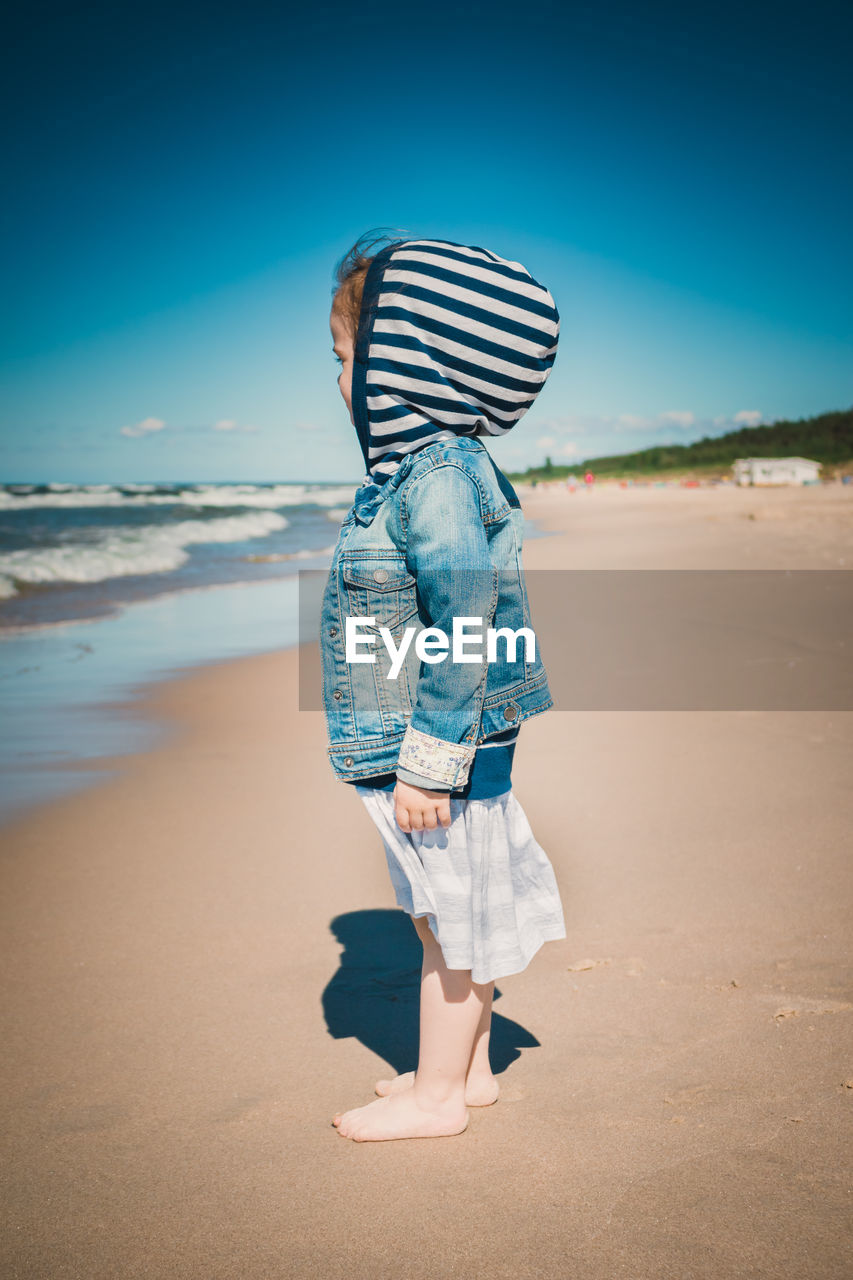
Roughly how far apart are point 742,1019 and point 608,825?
1238mm

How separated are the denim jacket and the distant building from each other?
45.4m

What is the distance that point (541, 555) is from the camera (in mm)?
13625

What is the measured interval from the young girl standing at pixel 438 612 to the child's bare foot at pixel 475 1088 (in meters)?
0.09

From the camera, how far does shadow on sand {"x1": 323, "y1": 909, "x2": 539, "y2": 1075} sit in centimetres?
204

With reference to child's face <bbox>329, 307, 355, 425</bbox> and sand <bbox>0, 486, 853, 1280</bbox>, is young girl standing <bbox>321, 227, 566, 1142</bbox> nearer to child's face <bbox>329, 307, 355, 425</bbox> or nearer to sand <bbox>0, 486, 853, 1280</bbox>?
child's face <bbox>329, 307, 355, 425</bbox>

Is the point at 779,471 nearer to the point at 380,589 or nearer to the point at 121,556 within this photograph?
the point at 121,556

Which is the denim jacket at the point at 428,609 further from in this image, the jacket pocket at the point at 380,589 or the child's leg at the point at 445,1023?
the child's leg at the point at 445,1023

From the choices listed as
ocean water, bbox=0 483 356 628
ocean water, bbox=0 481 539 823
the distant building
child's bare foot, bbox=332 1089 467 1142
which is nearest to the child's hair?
child's bare foot, bbox=332 1089 467 1142

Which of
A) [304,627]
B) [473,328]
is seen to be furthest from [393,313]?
[304,627]

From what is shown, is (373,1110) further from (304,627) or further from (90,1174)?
(304,627)

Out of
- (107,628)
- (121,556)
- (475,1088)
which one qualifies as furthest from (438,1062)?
(121,556)

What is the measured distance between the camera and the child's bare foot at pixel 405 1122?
5.50 ft

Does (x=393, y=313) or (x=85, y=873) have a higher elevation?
(x=393, y=313)

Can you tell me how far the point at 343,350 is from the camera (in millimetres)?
1656
